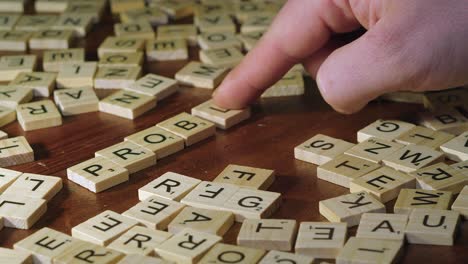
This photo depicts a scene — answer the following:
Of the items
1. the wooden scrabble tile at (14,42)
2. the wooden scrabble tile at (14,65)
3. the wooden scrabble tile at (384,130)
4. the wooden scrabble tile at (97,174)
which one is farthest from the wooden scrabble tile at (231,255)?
the wooden scrabble tile at (14,42)

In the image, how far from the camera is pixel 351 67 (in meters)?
1.14

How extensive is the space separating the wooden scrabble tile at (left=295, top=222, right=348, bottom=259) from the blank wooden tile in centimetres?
31

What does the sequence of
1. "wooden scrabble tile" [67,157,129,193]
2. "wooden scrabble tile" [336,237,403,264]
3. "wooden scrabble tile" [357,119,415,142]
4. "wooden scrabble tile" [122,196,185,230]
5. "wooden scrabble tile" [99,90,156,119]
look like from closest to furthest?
"wooden scrabble tile" [336,237,403,264] → "wooden scrabble tile" [122,196,185,230] → "wooden scrabble tile" [67,157,129,193] → "wooden scrabble tile" [357,119,415,142] → "wooden scrabble tile" [99,90,156,119]

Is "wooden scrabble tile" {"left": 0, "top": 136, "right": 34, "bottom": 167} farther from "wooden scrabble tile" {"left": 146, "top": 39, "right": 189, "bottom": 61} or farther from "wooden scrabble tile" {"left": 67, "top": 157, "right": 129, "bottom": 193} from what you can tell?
"wooden scrabble tile" {"left": 146, "top": 39, "right": 189, "bottom": 61}

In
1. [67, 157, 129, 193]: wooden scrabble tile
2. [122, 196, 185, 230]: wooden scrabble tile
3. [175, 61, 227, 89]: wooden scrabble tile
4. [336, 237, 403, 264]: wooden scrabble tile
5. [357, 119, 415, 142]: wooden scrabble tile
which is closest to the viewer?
[336, 237, 403, 264]: wooden scrabble tile

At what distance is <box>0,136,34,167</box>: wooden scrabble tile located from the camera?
49.5 inches

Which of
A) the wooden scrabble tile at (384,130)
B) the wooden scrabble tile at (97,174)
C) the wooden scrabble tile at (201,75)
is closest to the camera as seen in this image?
the wooden scrabble tile at (97,174)

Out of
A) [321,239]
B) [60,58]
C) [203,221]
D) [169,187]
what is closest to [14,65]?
[60,58]

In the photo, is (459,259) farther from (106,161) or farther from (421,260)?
(106,161)

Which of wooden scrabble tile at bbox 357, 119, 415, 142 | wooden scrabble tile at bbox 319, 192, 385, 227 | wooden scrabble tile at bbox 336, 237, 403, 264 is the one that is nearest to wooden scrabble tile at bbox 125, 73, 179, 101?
wooden scrabble tile at bbox 357, 119, 415, 142

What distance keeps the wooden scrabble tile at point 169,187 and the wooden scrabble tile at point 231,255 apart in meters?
0.15

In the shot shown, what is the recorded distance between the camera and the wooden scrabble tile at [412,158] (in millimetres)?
1185

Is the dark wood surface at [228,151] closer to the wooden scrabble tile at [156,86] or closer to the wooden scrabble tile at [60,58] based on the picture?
the wooden scrabble tile at [156,86]

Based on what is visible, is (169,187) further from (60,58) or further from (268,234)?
(60,58)
